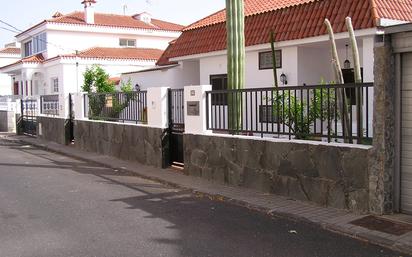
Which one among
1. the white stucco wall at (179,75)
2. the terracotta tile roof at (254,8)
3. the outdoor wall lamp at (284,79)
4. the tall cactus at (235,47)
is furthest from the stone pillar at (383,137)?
the white stucco wall at (179,75)

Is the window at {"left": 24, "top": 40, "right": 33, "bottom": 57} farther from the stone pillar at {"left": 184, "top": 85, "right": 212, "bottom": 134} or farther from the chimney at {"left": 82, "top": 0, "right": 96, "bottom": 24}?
the stone pillar at {"left": 184, "top": 85, "right": 212, "bottom": 134}

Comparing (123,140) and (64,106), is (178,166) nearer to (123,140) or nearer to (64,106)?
(123,140)

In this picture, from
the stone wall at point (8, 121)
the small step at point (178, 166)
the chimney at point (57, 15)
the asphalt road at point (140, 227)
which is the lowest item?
the asphalt road at point (140, 227)

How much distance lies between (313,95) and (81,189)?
4.72m

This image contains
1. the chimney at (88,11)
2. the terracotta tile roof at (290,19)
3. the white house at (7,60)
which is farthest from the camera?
the white house at (7,60)

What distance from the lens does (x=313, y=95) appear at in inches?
325

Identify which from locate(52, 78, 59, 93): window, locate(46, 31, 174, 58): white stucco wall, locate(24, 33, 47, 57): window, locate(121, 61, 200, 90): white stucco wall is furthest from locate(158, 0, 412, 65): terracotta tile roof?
locate(24, 33, 47, 57): window

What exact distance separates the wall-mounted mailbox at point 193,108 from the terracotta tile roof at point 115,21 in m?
29.4

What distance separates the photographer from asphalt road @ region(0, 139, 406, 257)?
5773mm

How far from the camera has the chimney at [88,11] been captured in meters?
39.1

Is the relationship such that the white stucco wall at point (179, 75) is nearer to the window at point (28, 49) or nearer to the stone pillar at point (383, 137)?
the stone pillar at point (383, 137)

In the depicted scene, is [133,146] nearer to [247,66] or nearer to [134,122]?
[134,122]

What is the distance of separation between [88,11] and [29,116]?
56.8ft

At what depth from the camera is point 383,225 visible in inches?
254
